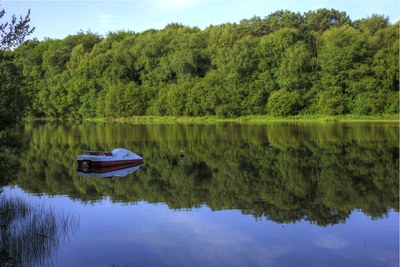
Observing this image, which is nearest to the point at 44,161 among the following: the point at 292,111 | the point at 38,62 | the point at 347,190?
the point at 347,190

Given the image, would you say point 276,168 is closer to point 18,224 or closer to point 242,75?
point 18,224

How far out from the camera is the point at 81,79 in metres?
131

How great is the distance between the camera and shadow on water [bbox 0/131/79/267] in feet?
43.8

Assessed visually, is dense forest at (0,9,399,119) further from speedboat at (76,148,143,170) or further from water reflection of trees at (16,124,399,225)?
speedboat at (76,148,143,170)

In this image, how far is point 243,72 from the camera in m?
105

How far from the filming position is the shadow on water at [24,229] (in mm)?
13336

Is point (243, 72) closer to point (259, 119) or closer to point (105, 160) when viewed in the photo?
point (259, 119)

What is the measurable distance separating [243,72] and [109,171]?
7675 centimetres

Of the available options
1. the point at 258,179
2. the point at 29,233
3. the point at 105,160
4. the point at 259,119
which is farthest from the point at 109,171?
the point at 259,119

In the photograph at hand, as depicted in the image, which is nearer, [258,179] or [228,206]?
[228,206]

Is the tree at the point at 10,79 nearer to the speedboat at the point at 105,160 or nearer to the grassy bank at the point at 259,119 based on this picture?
the speedboat at the point at 105,160

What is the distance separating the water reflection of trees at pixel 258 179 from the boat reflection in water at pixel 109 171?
86cm

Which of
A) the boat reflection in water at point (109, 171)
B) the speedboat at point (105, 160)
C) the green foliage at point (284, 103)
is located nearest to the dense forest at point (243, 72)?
the green foliage at point (284, 103)

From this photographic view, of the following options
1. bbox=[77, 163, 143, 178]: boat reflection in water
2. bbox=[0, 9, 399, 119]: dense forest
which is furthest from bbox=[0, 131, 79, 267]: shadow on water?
bbox=[0, 9, 399, 119]: dense forest
